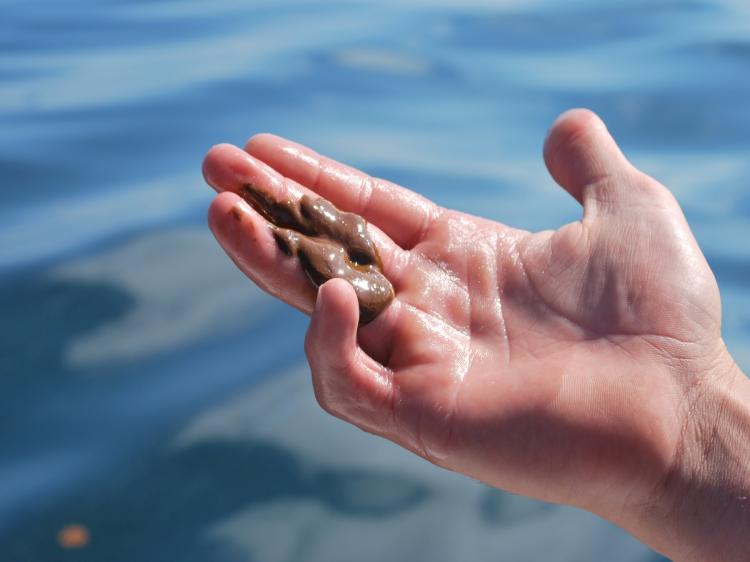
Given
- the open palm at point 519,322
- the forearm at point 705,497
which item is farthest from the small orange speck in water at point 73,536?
the forearm at point 705,497

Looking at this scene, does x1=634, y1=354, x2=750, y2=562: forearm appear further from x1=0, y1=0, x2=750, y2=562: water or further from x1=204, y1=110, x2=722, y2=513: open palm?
x1=0, y1=0, x2=750, y2=562: water

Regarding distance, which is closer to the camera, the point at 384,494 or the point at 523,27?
the point at 384,494

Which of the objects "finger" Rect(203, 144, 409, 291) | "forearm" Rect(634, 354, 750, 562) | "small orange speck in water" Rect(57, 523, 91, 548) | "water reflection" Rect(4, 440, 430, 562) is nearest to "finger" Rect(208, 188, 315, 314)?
"finger" Rect(203, 144, 409, 291)

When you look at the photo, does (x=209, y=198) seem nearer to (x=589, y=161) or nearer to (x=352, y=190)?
(x=352, y=190)

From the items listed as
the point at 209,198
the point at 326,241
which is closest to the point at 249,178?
the point at 326,241

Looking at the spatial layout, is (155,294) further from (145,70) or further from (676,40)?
(676,40)

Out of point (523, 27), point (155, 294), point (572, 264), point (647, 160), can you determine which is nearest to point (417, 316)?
point (572, 264)

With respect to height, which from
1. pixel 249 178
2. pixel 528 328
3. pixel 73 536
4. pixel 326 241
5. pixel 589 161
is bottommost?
pixel 73 536
